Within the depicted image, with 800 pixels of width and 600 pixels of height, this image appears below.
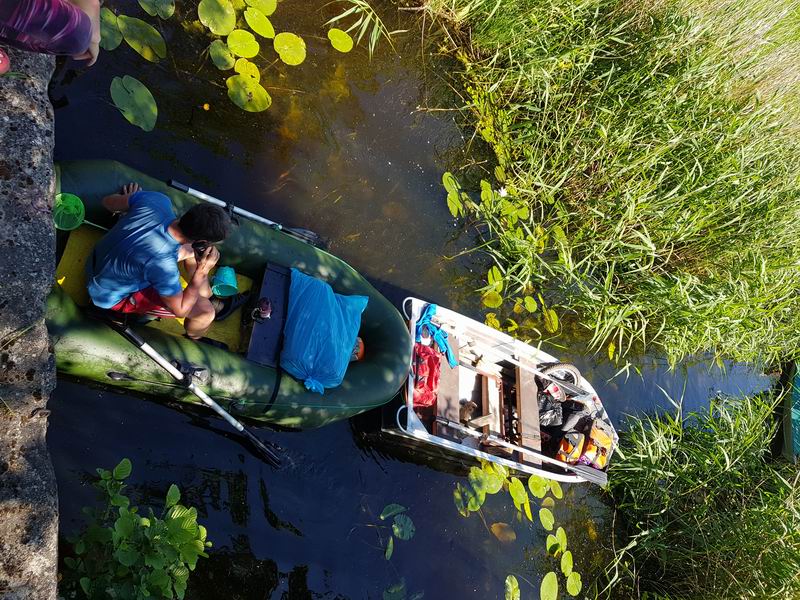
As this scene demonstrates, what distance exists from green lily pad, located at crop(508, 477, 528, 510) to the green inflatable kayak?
159 centimetres

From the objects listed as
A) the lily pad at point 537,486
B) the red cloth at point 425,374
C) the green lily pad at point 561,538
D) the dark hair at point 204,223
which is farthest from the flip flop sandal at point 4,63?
the green lily pad at point 561,538

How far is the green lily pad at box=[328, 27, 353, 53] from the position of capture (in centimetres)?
486

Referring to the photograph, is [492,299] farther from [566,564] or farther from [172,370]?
[172,370]

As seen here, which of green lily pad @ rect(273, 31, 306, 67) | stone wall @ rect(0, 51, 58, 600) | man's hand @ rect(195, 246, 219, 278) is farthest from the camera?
green lily pad @ rect(273, 31, 306, 67)

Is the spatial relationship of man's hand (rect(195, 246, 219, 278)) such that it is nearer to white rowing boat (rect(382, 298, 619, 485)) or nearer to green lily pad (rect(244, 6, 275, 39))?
white rowing boat (rect(382, 298, 619, 485))

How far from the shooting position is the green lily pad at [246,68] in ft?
14.1

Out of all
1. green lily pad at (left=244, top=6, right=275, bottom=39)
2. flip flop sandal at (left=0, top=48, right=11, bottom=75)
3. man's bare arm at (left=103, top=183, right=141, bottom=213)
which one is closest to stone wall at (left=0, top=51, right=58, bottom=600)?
flip flop sandal at (left=0, top=48, right=11, bottom=75)

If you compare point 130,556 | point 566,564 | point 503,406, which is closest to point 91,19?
point 130,556

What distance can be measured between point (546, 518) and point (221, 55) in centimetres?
474

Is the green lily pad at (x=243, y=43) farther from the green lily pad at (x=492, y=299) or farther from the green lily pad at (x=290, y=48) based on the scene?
the green lily pad at (x=492, y=299)

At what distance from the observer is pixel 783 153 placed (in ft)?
18.2

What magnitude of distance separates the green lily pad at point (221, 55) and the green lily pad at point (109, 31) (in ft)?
2.11

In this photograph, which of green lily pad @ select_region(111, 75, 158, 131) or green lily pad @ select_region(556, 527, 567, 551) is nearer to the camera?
green lily pad @ select_region(111, 75, 158, 131)

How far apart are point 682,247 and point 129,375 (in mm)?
5160
